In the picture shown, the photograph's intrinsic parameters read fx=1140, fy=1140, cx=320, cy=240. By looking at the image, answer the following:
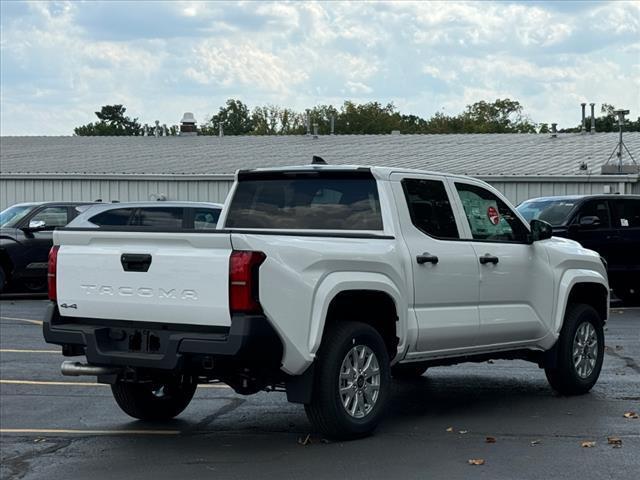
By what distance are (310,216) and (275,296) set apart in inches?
63.2

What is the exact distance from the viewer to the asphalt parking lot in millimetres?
7617

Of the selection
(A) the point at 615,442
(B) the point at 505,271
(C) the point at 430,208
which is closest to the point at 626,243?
(B) the point at 505,271

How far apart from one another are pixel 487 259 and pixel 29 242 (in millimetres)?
14492

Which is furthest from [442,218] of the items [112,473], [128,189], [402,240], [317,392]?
[128,189]

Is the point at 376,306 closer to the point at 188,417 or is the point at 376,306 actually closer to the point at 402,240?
the point at 402,240

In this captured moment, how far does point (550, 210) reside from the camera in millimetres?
19734

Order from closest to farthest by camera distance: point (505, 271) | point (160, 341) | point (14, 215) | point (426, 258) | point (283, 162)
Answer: point (160, 341)
point (426, 258)
point (505, 271)
point (14, 215)
point (283, 162)

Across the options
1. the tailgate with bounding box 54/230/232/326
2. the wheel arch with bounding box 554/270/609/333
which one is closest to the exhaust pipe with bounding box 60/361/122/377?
the tailgate with bounding box 54/230/232/326

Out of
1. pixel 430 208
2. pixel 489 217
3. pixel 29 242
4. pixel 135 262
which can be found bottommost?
pixel 29 242

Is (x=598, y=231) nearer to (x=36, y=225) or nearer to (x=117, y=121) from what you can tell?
(x=36, y=225)

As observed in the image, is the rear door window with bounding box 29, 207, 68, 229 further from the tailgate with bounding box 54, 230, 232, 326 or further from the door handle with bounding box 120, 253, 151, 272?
the door handle with bounding box 120, 253, 151, 272

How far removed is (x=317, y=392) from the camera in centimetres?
802

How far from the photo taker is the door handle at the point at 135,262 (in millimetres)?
7992

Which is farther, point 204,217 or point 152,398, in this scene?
point 204,217
